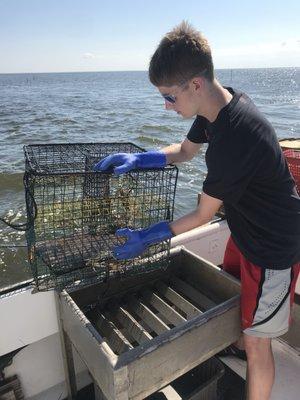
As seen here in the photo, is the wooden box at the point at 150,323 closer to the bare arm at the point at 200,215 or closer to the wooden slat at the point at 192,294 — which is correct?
the wooden slat at the point at 192,294

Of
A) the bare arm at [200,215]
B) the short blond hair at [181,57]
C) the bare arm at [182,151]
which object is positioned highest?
the short blond hair at [181,57]

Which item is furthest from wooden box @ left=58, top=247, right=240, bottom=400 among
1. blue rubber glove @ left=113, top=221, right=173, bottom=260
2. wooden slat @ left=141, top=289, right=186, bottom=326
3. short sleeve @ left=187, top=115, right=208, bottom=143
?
short sleeve @ left=187, top=115, right=208, bottom=143

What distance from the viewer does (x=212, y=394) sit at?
8.88ft

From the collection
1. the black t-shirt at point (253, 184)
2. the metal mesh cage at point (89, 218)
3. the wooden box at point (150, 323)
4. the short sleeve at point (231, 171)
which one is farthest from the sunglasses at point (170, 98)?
the wooden box at point (150, 323)

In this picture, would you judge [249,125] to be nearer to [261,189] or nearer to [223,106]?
[223,106]

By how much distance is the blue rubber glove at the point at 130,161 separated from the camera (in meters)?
2.31

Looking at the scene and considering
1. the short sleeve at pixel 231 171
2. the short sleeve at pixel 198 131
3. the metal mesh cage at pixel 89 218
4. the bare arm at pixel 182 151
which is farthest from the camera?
the bare arm at pixel 182 151

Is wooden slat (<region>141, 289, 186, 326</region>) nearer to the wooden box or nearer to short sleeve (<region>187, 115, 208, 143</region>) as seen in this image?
the wooden box

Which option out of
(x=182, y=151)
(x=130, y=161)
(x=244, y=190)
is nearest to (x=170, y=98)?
(x=130, y=161)

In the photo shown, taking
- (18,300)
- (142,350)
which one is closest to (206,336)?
(142,350)

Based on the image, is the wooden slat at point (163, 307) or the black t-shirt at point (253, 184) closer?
the black t-shirt at point (253, 184)

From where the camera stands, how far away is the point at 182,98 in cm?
206

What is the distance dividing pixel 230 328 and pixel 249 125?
1.18 meters

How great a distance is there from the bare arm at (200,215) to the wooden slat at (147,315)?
577mm
